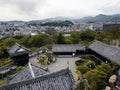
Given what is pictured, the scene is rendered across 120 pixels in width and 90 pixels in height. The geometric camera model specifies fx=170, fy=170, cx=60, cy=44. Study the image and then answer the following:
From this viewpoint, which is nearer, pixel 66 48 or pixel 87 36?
pixel 66 48

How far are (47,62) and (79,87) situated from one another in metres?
26.7

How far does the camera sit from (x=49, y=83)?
10.7m

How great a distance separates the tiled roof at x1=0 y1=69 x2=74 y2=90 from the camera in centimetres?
1007

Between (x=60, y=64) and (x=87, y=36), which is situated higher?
(x=87, y=36)

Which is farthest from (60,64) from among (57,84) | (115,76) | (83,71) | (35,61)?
(57,84)

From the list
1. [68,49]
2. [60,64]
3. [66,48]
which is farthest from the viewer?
[66,48]

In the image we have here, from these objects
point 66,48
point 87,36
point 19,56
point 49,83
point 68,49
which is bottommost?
point 87,36

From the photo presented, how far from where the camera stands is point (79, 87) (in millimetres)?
9539

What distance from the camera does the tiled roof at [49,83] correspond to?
396 inches

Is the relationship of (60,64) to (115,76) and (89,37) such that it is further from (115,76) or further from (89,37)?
(89,37)

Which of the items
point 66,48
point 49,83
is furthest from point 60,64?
point 49,83

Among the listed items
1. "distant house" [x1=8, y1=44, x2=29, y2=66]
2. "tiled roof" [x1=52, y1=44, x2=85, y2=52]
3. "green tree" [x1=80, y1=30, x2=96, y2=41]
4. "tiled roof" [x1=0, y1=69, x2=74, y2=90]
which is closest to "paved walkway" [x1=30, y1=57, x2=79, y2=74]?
"tiled roof" [x1=52, y1=44, x2=85, y2=52]

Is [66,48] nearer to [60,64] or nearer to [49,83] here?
[60,64]

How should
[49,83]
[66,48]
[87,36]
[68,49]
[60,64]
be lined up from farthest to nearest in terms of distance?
[87,36], [66,48], [68,49], [60,64], [49,83]
